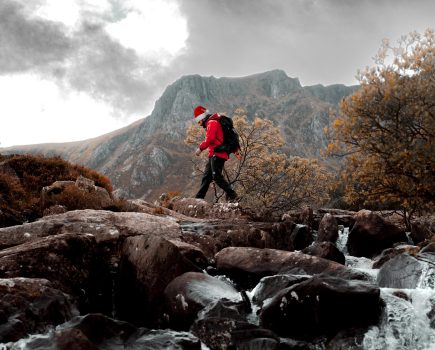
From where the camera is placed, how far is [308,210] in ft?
66.0

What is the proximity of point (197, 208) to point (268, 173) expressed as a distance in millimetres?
14378

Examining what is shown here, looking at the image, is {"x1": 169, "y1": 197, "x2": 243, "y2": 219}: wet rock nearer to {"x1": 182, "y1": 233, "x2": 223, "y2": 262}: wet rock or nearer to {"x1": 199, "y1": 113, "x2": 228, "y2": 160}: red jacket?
{"x1": 199, "y1": 113, "x2": 228, "y2": 160}: red jacket

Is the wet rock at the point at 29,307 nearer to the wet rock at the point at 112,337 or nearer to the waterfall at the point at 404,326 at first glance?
the wet rock at the point at 112,337

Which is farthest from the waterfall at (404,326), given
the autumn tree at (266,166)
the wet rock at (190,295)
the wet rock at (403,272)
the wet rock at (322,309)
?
the autumn tree at (266,166)

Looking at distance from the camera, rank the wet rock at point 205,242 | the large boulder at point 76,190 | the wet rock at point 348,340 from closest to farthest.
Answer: the wet rock at point 348,340
the wet rock at point 205,242
the large boulder at point 76,190

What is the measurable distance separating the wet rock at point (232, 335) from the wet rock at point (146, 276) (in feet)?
4.84

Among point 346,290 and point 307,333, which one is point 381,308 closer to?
point 346,290

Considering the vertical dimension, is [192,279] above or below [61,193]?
below

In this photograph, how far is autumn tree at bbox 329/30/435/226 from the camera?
11883mm

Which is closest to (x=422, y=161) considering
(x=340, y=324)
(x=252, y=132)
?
(x=340, y=324)

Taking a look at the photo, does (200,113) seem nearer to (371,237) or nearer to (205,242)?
(205,242)

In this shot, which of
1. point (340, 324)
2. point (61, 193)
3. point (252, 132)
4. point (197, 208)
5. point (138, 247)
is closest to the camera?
point (340, 324)

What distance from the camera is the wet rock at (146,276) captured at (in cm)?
836

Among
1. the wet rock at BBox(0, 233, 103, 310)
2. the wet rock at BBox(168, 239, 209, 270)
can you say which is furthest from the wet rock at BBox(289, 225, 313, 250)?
the wet rock at BBox(0, 233, 103, 310)
